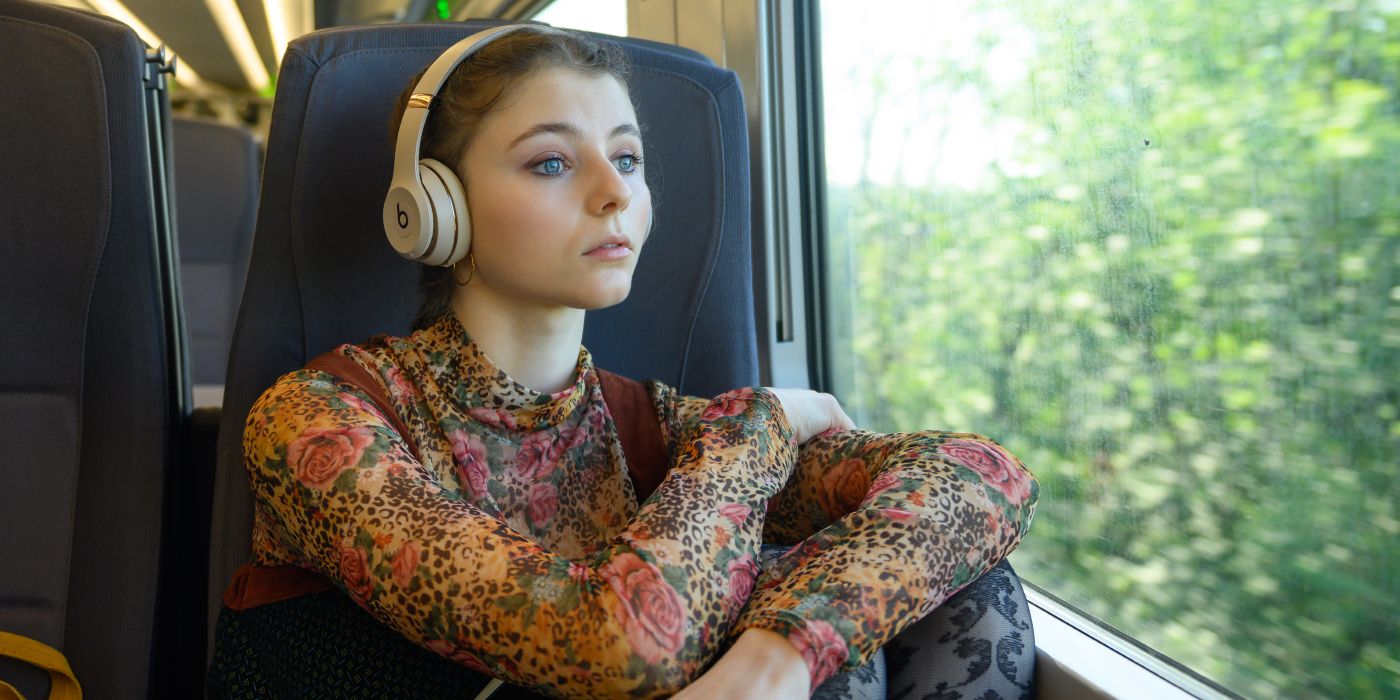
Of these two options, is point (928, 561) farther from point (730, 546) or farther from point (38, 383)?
point (38, 383)

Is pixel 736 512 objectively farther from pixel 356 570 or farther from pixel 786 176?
pixel 786 176

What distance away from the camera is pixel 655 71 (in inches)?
55.6

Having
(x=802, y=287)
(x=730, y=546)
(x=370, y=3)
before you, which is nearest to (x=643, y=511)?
(x=730, y=546)

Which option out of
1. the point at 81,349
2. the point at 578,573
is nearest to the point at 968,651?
the point at 578,573

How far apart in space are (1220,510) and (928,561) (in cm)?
43

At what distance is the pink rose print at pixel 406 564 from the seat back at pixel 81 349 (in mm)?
531

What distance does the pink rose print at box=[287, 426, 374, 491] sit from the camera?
0.87 m

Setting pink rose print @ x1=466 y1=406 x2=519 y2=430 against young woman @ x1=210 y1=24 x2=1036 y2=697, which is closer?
young woman @ x1=210 y1=24 x2=1036 y2=697

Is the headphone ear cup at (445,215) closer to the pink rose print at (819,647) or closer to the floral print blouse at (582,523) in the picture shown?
the floral print blouse at (582,523)

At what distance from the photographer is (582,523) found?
1.11 m

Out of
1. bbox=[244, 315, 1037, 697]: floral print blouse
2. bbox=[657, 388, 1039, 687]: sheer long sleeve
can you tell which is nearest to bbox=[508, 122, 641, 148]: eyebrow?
bbox=[244, 315, 1037, 697]: floral print blouse

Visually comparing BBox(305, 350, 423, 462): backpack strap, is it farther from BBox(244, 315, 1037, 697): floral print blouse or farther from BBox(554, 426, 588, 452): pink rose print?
BBox(554, 426, 588, 452): pink rose print

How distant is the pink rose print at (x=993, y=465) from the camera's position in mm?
996

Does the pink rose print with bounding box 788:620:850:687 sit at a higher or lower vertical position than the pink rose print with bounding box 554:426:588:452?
lower
